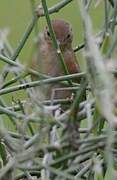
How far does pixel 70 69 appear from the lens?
2.81 metres

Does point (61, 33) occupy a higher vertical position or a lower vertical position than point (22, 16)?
lower

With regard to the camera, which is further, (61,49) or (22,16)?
(22,16)

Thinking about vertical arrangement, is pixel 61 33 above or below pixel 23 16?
below

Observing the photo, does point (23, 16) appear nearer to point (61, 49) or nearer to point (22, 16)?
point (22, 16)

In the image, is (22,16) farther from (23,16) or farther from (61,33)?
(61,33)

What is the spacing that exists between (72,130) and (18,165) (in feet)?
0.34

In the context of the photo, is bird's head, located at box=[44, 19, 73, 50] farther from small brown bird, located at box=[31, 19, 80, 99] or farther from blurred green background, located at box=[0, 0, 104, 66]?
blurred green background, located at box=[0, 0, 104, 66]

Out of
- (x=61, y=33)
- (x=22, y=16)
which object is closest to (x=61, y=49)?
(x=61, y=33)

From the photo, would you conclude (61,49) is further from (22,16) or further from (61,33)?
(22,16)

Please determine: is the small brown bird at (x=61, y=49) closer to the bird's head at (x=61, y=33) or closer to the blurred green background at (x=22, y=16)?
the bird's head at (x=61, y=33)

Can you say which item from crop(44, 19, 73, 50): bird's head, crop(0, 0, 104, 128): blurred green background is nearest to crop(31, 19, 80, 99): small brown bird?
crop(44, 19, 73, 50): bird's head

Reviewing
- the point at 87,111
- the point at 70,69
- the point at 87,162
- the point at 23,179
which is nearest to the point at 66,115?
the point at 87,111

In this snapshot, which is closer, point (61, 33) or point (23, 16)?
point (61, 33)

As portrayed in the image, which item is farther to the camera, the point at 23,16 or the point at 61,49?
the point at 23,16
